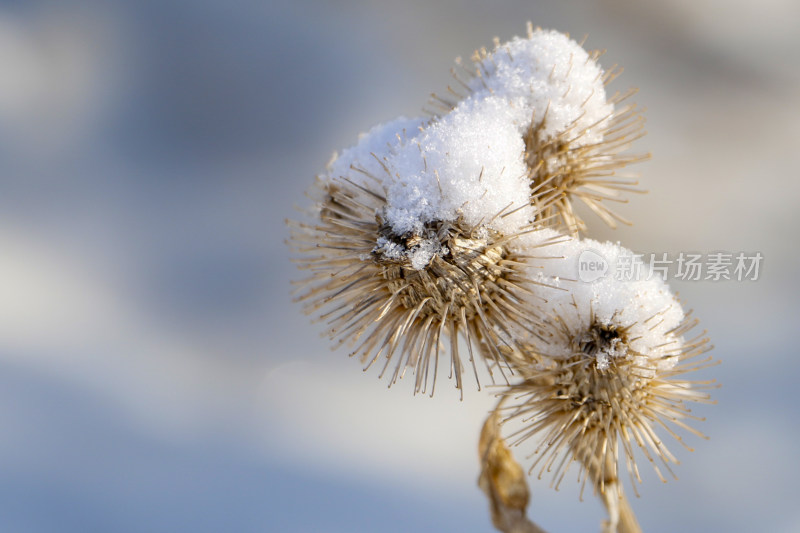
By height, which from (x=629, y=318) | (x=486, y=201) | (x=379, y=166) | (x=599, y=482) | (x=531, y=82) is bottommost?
(x=599, y=482)

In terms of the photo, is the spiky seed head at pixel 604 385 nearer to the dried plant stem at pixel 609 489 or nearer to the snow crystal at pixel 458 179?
the dried plant stem at pixel 609 489

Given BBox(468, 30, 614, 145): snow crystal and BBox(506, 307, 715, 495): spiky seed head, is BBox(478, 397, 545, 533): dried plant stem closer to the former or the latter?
BBox(506, 307, 715, 495): spiky seed head

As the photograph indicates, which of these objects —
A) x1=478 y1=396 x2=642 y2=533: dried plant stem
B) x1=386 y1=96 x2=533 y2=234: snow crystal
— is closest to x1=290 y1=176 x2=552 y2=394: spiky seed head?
x1=386 y1=96 x2=533 y2=234: snow crystal

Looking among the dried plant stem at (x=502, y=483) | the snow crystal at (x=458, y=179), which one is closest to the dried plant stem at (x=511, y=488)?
the dried plant stem at (x=502, y=483)

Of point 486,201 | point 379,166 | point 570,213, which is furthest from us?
point 570,213

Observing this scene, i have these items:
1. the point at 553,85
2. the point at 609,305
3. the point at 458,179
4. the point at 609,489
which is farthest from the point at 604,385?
the point at 553,85

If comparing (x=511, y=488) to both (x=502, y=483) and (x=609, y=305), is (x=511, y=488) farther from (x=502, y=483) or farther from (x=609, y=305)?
(x=609, y=305)

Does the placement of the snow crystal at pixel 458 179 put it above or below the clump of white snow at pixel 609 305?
above

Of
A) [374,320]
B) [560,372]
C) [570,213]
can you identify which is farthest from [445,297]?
[570,213]

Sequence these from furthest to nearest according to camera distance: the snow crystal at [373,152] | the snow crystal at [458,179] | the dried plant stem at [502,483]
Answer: the dried plant stem at [502,483]
the snow crystal at [373,152]
the snow crystal at [458,179]

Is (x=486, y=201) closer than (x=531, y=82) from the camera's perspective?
Yes

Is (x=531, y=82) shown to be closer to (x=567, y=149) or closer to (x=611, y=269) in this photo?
(x=567, y=149)
